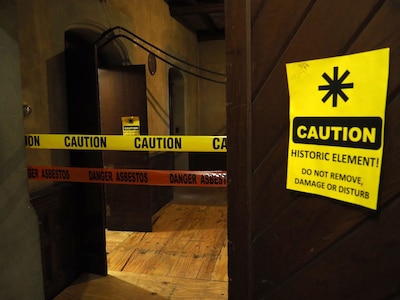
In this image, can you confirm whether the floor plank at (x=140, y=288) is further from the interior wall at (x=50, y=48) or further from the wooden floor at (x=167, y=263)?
the interior wall at (x=50, y=48)

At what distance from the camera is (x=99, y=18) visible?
300cm

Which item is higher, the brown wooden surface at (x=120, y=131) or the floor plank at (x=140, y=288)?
the brown wooden surface at (x=120, y=131)

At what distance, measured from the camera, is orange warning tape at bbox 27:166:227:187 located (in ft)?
6.63

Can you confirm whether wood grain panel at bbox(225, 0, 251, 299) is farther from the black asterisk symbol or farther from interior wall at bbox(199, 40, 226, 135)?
interior wall at bbox(199, 40, 226, 135)

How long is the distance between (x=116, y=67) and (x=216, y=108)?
11.7ft

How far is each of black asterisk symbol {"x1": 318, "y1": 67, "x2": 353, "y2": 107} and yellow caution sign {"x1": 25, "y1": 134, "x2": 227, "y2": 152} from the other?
3.61 feet

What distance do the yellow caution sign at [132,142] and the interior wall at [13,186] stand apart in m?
0.15

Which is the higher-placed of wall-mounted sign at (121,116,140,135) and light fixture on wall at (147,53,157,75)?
light fixture on wall at (147,53,157,75)

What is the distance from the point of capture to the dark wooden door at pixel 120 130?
12.0 feet

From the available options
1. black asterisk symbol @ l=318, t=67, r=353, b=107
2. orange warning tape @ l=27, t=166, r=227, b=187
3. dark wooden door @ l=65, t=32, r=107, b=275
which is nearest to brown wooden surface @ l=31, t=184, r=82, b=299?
dark wooden door @ l=65, t=32, r=107, b=275

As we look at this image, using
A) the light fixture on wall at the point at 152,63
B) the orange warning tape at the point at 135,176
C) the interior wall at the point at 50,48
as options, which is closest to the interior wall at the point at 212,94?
the light fixture on wall at the point at 152,63

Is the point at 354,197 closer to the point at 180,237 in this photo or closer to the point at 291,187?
the point at 291,187

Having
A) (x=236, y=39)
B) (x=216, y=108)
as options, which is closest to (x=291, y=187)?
(x=236, y=39)

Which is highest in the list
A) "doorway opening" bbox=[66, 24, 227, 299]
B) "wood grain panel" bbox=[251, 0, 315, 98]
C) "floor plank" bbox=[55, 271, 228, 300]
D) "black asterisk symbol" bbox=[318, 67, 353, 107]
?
"wood grain panel" bbox=[251, 0, 315, 98]
